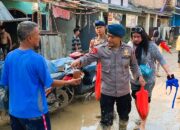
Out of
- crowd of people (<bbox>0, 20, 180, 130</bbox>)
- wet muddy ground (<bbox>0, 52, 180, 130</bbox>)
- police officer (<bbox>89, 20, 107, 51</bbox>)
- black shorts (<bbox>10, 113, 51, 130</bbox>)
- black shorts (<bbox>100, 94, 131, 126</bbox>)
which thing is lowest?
wet muddy ground (<bbox>0, 52, 180, 130</bbox>)

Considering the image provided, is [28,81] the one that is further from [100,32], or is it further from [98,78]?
[100,32]

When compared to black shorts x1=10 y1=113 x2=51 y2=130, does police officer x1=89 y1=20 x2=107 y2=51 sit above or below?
above

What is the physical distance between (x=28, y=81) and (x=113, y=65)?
1.65m

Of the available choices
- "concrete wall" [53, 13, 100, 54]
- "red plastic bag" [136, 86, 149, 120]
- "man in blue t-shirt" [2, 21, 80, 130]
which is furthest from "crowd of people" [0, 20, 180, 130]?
"concrete wall" [53, 13, 100, 54]

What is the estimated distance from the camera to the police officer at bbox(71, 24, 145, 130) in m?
4.45

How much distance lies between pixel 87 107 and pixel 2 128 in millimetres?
2072

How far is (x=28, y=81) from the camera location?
3086 millimetres

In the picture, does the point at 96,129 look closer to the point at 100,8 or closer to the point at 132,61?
the point at 132,61

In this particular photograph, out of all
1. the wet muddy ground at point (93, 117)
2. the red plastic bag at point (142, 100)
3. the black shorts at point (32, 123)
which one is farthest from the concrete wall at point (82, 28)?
the black shorts at point (32, 123)

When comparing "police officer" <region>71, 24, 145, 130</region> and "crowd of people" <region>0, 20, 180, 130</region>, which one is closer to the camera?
"crowd of people" <region>0, 20, 180, 130</region>

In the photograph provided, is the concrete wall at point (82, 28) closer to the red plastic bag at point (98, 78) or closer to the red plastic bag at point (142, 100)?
the red plastic bag at point (142, 100)

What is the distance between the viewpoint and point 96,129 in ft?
19.2

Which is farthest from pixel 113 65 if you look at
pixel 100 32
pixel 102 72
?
pixel 100 32

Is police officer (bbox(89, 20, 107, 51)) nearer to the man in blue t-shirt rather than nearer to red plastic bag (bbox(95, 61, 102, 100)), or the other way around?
red plastic bag (bbox(95, 61, 102, 100))
